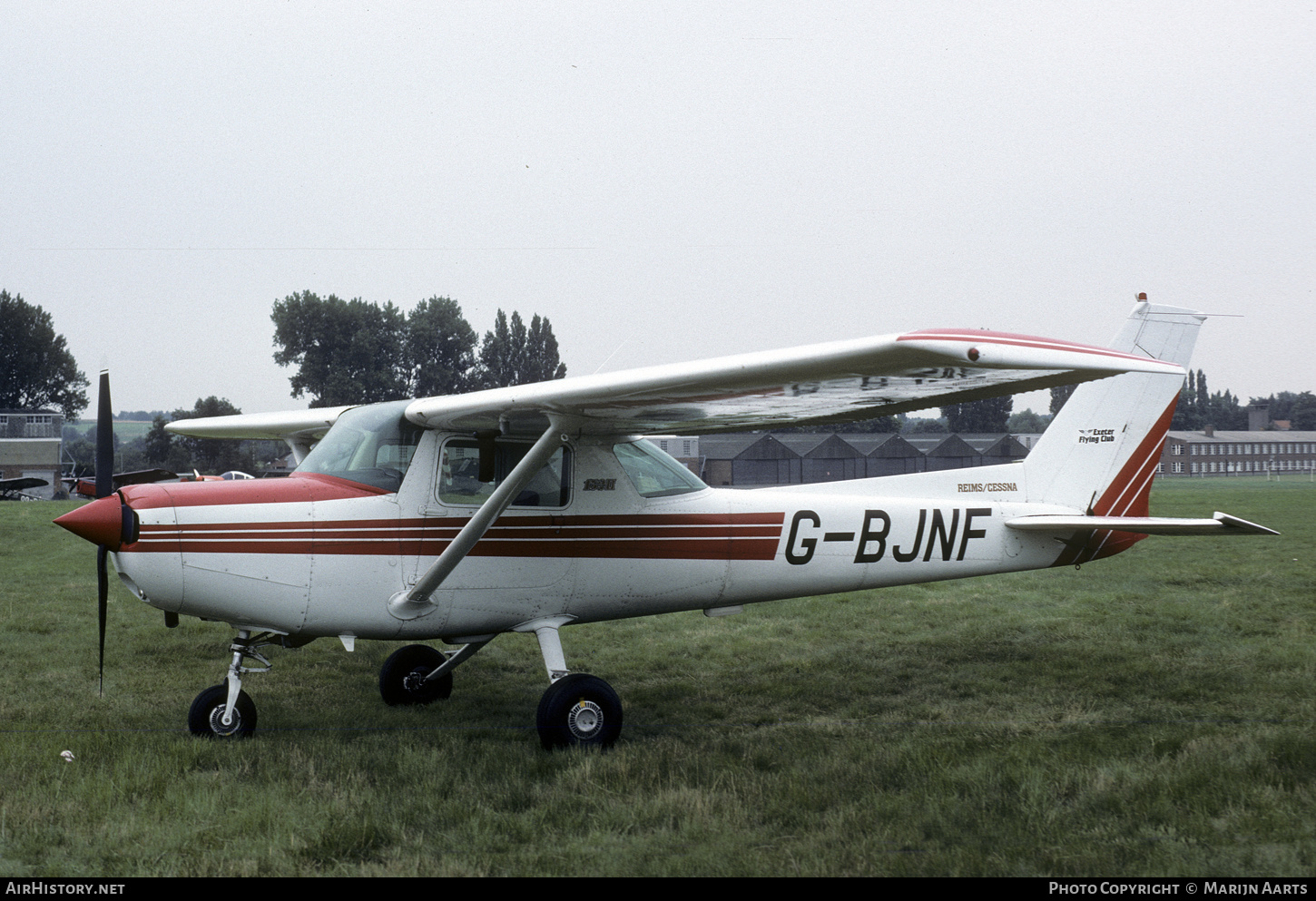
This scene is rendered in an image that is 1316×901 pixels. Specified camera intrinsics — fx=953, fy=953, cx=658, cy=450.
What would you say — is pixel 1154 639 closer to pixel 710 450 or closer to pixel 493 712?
pixel 493 712

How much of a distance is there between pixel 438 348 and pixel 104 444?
45.4 meters

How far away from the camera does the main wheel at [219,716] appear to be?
240 inches

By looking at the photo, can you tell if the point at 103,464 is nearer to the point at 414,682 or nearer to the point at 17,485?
the point at 414,682

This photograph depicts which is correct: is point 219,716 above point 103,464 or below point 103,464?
below

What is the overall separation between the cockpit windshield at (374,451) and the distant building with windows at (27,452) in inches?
1670

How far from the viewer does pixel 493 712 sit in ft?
23.9

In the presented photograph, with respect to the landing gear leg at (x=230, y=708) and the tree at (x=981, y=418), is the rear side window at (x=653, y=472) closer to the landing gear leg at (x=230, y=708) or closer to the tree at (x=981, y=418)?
the landing gear leg at (x=230, y=708)

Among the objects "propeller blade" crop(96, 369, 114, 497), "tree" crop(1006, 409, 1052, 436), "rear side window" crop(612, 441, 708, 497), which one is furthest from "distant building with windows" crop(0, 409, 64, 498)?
"tree" crop(1006, 409, 1052, 436)

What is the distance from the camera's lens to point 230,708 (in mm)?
6109

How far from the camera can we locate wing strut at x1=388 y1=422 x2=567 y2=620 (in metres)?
5.87

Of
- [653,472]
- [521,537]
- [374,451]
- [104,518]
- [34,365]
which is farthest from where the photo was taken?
[34,365]

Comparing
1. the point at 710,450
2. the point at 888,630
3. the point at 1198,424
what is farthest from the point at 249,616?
the point at 1198,424

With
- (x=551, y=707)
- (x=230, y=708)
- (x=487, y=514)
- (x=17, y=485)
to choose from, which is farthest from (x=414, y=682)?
(x=17, y=485)

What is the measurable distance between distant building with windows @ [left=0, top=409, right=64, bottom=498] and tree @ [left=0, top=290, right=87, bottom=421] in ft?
16.6
